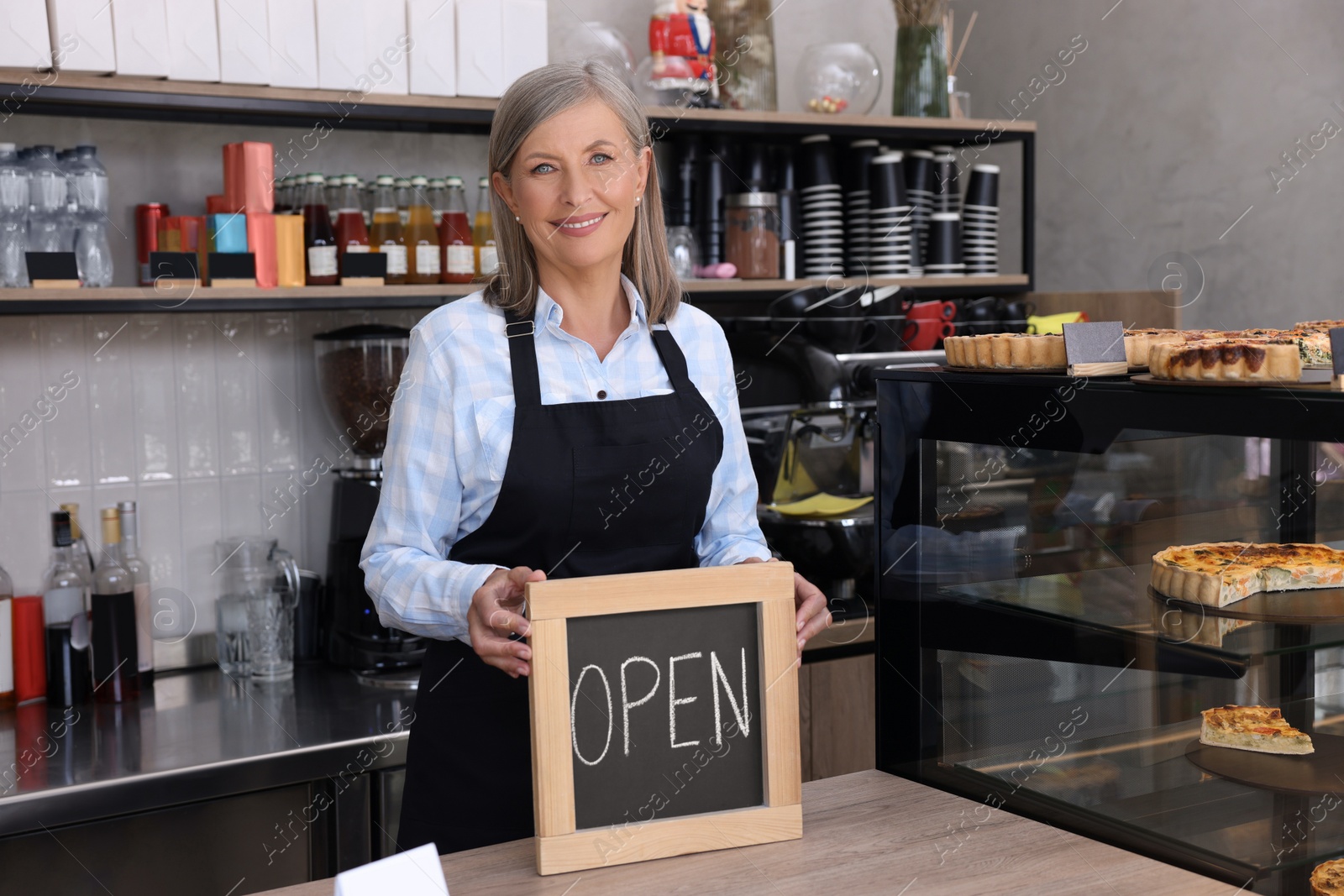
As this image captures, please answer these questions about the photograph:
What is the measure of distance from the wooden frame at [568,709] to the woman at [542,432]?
0.17 m

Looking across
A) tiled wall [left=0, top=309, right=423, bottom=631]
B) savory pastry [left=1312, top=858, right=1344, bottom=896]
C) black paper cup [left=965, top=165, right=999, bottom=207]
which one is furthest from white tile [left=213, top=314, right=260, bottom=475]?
savory pastry [left=1312, top=858, right=1344, bottom=896]

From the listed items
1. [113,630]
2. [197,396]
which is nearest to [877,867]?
[113,630]

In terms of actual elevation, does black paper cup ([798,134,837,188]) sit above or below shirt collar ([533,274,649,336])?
above

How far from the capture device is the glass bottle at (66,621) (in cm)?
225

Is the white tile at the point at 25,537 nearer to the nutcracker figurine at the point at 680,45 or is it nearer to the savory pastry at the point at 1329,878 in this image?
the nutcracker figurine at the point at 680,45

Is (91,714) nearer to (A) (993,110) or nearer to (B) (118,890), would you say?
(B) (118,890)

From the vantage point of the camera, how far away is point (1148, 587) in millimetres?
1150

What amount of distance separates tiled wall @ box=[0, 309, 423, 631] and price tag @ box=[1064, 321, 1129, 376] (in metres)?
1.84

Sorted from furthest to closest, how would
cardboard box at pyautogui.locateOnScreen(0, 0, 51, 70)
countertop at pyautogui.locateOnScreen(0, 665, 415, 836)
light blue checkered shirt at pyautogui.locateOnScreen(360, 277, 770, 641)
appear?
1. cardboard box at pyautogui.locateOnScreen(0, 0, 51, 70)
2. countertop at pyautogui.locateOnScreen(0, 665, 415, 836)
3. light blue checkered shirt at pyautogui.locateOnScreen(360, 277, 770, 641)

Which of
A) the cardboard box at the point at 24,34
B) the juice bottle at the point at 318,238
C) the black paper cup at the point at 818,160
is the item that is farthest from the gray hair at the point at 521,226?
the black paper cup at the point at 818,160

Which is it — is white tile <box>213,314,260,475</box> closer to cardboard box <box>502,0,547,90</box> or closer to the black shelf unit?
the black shelf unit

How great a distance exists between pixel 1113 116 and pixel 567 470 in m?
2.76

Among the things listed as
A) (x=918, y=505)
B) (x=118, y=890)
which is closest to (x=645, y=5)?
(x=918, y=505)

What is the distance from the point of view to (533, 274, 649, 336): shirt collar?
58.6 inches
